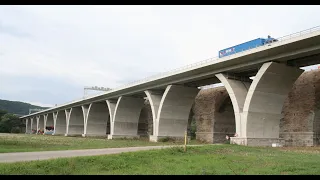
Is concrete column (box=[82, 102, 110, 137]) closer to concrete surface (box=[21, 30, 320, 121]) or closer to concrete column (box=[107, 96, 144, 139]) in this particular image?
concrete column (box=[107, 96, 144, 139])

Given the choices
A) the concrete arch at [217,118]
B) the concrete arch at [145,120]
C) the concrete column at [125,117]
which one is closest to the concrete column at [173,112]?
the concrete arch at [217,118]

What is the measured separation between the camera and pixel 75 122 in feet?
262

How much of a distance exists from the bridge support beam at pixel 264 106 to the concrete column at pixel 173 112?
452 inches

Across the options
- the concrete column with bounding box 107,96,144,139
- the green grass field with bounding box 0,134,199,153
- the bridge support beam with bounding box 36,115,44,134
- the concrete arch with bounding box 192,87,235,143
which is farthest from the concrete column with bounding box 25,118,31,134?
the green grass field with bounding box 0,134,199,153

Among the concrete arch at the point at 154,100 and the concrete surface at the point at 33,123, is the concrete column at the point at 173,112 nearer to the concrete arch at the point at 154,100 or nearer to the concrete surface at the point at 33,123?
the concrete arch at the point at 154,100

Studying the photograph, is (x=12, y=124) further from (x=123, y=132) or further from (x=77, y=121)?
(x=123, y=132)

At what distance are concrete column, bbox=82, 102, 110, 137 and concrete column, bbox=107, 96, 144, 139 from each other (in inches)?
478

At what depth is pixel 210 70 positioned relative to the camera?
33031 mm

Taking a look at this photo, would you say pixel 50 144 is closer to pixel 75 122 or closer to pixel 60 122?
pixel 75 122

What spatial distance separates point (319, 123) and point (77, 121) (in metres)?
62.2

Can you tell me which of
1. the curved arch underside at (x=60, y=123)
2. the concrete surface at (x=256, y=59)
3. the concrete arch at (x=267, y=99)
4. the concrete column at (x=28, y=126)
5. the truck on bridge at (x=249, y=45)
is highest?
the truck on bridge at (x=249, y=45)

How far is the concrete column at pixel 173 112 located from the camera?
1617 inches

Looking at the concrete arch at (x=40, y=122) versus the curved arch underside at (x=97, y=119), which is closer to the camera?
the curved arch underside at (x=97, y=119)
